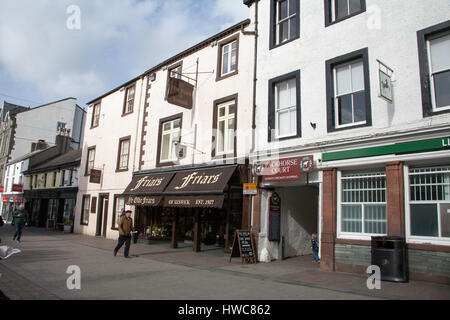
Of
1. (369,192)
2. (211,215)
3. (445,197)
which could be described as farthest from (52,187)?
(445,197)

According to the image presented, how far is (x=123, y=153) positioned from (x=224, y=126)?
903cm

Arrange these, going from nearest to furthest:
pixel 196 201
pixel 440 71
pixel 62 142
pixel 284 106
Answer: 1. pixel 440 71
2. pixel 284 106
3. pixel 196 201
4. pixel 62 142

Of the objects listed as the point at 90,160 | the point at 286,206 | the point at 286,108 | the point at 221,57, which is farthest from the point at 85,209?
the point at 286,108

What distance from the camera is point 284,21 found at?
41.9ft

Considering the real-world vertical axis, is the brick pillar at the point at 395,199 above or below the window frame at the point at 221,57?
below

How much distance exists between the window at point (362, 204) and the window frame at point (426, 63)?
2.05m

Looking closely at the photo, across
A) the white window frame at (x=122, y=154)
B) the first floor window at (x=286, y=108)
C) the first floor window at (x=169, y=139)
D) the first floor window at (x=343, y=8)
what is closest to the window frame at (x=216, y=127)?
the first floor window at (x=286, y=108)

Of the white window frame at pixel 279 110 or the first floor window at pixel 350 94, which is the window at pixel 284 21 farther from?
the first floor window at pixel 350 94

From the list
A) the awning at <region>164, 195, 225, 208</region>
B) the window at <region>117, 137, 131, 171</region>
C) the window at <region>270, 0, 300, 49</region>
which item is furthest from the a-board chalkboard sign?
the window at <region>117, 137, 131, 171</region>

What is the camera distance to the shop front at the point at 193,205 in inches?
507

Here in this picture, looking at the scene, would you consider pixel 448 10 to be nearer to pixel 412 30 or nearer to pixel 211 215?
pixel 412 30

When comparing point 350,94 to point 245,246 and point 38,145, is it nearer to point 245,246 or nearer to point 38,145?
point 245,246

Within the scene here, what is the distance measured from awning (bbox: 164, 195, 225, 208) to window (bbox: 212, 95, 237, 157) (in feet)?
6.66

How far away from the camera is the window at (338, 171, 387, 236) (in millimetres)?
9240
